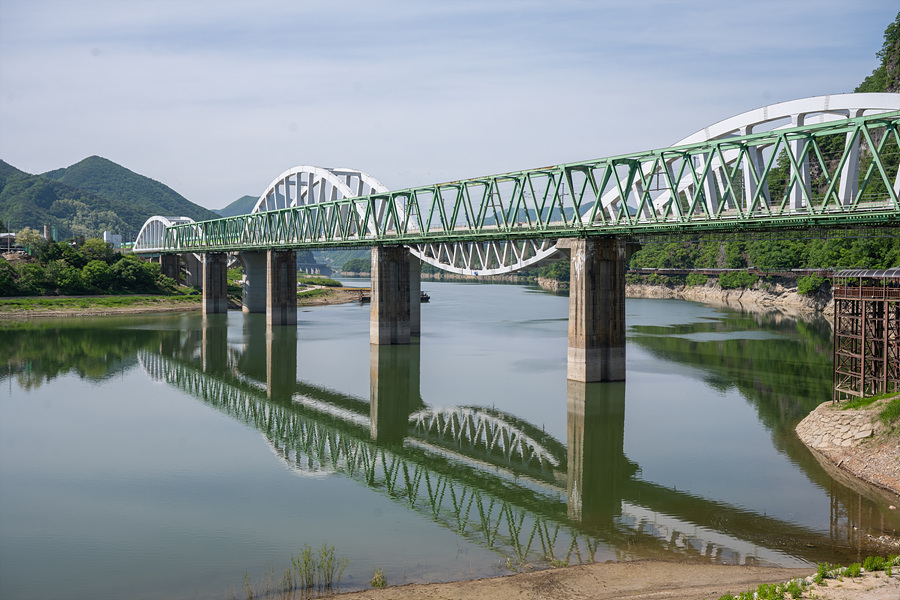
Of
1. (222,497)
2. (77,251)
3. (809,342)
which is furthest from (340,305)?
(222,497)

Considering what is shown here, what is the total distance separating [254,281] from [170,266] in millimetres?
40485

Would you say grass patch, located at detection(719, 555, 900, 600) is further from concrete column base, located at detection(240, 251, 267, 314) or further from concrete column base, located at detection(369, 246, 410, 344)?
concrete column base, located at detection(240, 251, 267, 314)

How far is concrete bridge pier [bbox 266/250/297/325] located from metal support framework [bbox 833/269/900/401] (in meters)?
68.1

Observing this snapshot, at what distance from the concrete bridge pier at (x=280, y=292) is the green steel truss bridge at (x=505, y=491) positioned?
46580 mm

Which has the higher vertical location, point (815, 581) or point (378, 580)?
point (815, 581)

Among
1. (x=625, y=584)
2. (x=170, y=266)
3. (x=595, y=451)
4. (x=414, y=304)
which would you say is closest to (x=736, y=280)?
(x=414, y=304)

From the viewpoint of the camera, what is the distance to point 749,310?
116812 millimetres

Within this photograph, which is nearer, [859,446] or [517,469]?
[859,446]

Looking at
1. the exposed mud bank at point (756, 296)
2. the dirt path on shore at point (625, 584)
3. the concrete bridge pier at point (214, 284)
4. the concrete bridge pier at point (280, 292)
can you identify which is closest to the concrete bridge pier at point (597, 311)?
the dirt path on shore at point (625, 584)

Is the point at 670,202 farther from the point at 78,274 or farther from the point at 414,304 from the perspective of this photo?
the point at 78,274

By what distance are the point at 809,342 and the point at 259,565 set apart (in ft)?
209

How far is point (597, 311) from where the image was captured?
4662 cm

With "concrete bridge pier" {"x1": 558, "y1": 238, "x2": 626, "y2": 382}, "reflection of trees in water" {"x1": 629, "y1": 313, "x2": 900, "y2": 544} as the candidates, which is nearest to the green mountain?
"reflection of trees in water" {"x1": 629, "y1": 313, "x2": 900, "y2": 544}

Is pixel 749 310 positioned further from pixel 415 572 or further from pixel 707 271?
pixel 415 572
